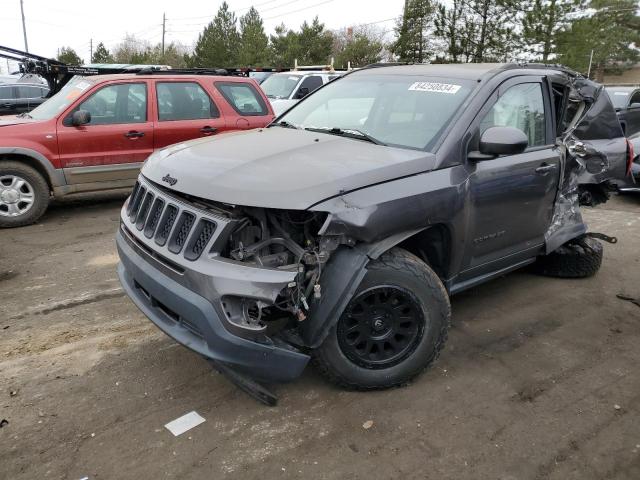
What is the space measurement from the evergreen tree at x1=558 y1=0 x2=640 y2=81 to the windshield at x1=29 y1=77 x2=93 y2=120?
88.0 feet

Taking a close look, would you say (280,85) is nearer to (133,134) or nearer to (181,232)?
(133,134)

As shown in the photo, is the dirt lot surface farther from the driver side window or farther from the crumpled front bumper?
the driver side window

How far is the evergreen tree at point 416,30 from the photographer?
31.1 m

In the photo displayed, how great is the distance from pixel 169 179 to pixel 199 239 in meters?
0.52

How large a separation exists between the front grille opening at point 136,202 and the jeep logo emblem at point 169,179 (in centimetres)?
33

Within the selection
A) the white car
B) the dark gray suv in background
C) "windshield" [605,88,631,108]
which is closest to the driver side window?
the white car

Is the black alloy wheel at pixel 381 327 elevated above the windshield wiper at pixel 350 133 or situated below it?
below

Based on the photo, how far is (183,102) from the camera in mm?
7457

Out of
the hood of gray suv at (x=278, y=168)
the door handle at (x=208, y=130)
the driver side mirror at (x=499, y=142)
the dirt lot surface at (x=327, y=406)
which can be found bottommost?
the dirt lot surface at (x=327, y=406)

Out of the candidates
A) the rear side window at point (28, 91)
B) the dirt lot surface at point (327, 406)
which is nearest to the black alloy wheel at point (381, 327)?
the dirt lot surface at point (327, 406)

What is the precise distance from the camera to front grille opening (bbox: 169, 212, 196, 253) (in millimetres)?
2797

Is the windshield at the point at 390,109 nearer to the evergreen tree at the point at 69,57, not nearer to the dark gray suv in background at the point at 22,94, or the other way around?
the dark gray suv in background at the point at 22,94

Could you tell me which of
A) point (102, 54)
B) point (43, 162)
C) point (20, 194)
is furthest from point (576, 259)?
point (102, 54)

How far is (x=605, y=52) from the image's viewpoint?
33.5 meters
